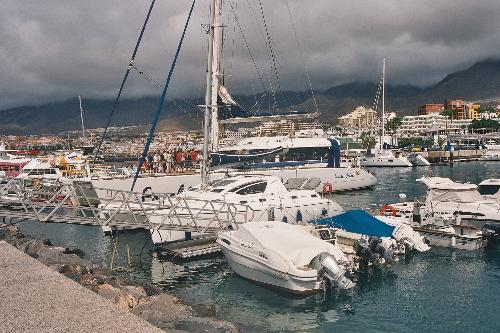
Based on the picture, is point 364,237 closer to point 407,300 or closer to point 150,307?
point 407,300

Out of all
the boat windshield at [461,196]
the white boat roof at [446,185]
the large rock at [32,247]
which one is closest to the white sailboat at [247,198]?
the large rock at [32,247]

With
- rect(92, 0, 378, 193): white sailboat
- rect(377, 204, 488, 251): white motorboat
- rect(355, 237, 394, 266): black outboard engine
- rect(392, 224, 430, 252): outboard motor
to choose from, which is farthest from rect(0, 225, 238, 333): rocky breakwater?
rect(92, 0, 378, 193): white sailboat

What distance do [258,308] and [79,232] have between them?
18.4 meters

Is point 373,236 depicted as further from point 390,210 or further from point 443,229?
point 390,210

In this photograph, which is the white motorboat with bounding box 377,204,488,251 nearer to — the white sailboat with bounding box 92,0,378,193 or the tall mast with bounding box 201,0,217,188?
the tall mast with bounding box 201,0,217,188

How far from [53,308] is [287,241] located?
8.89 metres

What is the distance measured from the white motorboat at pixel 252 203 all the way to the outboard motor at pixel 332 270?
22.3ft

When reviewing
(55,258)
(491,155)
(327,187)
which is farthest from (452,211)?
(491,155)

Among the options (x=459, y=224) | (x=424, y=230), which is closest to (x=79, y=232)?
(x=424, y=230)

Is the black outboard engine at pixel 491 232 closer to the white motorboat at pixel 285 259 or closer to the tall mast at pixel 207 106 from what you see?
the white motorboat at pixel 285 259

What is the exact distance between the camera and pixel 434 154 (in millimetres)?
119562

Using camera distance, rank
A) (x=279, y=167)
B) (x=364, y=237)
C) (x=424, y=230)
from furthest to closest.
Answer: (x=279, y=167)
(x=424, y=230)
(x=364, y=237)

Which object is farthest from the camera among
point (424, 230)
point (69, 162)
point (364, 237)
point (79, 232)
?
point (69, 162)

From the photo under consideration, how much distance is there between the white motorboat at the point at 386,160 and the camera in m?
97.3
